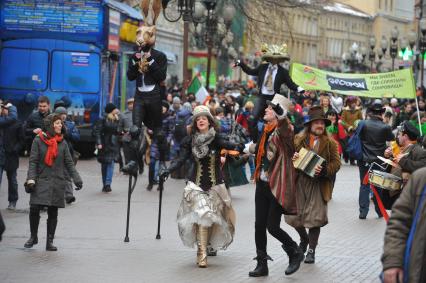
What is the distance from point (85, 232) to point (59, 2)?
13.7 m

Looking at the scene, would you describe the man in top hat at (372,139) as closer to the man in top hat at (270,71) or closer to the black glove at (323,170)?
the man in top hat at (270,71)

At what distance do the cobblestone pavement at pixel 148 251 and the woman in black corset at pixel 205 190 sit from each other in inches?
12.7

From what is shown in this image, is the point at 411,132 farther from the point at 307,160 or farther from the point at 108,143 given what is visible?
the point at 108,143

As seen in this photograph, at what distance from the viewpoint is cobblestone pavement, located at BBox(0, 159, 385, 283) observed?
38.3 ft

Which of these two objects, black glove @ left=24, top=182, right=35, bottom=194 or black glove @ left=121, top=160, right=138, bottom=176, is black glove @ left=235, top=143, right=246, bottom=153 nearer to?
black glove @ left=121, top=160, right=138, bottom=176

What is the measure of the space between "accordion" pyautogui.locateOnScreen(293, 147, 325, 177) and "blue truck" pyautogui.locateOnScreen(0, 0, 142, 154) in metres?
15.7

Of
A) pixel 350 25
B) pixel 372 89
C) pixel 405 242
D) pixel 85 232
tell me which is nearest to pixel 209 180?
pixel 85 232

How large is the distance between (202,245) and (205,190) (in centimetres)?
60

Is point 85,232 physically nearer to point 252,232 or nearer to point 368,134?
point 252,232

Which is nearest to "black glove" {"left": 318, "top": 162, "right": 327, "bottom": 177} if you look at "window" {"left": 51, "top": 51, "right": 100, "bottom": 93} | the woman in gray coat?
the woman in gray coat

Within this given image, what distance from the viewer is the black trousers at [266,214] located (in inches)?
453

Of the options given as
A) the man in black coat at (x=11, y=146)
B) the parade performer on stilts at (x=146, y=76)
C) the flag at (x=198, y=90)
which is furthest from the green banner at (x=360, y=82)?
the flag at (x=198, y=90)

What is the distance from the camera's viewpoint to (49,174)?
13.3 meters

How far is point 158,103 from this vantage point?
49.9ft
